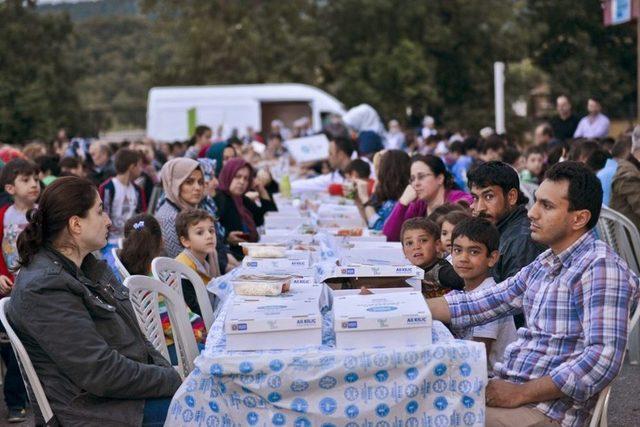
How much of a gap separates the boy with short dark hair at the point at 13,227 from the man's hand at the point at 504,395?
3356mm

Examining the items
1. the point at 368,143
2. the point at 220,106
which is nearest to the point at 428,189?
the point at 368,143

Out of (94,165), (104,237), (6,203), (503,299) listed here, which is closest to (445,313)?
(503,299)

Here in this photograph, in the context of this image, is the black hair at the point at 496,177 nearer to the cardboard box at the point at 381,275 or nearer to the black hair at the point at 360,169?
the cardboard box at the point at 381,275

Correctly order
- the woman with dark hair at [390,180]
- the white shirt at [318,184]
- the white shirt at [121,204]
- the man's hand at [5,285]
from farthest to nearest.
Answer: the white shirt at [318,184]
the white shirt at [121,204]
the woman with dark hair at [390,180]
the man's hand at [5,285]

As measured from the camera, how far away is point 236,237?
859 cm

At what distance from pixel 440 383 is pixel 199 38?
35.9 m

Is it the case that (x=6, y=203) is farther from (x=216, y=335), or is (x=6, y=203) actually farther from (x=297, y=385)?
(x=297, y=385)

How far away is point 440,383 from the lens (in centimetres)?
360

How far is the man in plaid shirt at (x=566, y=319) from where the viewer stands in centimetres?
367

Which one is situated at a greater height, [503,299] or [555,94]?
[503,299]

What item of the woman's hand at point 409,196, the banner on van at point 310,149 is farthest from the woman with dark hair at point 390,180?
the banner on van at point 310,149

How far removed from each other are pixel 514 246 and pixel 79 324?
7.04ft

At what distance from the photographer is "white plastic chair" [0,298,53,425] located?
152 inches

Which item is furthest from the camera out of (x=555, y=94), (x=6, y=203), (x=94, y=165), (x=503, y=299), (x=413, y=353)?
(x=555, y=94)
